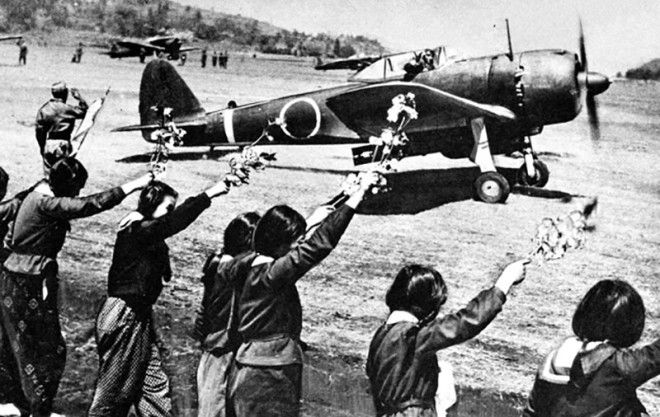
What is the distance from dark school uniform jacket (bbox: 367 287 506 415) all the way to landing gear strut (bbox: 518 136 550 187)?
1.71 metres

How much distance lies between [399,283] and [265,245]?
0.62 metres

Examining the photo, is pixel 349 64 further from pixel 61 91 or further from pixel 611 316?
pixel 611 316

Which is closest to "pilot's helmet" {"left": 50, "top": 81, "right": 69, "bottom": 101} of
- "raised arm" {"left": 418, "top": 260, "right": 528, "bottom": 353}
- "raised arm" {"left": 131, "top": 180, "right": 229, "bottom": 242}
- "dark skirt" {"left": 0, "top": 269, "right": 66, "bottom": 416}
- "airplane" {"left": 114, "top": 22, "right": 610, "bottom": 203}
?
"airplane" {"left": 114, "top": 22, "right": 610, "bottom": 203}

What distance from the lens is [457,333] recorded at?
2.43m

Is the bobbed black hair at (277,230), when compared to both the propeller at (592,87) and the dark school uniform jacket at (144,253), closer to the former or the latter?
the dark school uniform jacket at (144,253)

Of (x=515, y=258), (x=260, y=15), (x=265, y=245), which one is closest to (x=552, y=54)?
(x=515, y=258)

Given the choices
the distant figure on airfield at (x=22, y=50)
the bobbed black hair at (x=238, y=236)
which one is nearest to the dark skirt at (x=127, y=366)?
the bobbed black hair at (x=238, y=236)

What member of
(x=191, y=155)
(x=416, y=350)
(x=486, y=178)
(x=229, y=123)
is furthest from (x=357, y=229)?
(x=416, y=350)

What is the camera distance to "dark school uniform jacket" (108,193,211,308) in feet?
11.2

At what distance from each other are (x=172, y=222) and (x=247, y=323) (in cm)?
69

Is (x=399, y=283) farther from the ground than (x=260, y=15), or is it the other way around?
(x=260, y=15)

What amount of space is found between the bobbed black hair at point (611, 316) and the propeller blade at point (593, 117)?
1574 millimetres

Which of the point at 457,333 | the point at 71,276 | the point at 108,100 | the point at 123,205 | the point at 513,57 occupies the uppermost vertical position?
the point at 513,57

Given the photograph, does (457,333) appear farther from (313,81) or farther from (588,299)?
(313,81)
